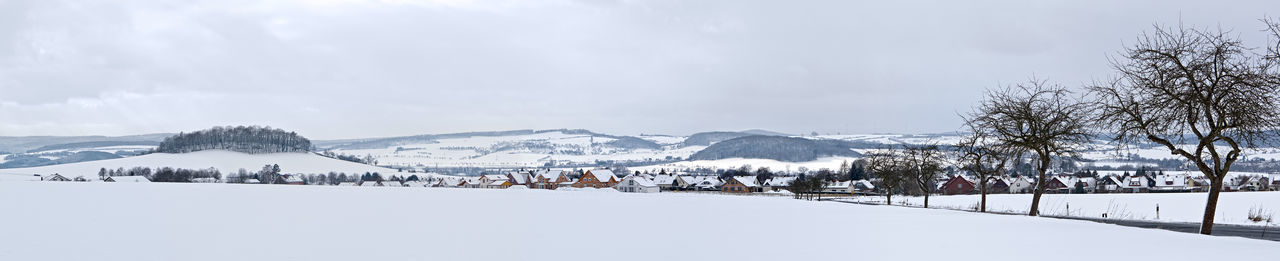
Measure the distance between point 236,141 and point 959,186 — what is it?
147178 millimetres

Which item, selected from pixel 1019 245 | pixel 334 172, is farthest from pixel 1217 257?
pixel 334 172

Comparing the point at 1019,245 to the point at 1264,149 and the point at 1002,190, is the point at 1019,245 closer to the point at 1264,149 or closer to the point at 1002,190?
the point at 1264,149

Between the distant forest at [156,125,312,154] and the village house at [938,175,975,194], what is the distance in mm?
137416

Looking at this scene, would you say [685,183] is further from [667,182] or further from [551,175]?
[551,175]

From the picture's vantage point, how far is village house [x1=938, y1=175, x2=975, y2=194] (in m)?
126

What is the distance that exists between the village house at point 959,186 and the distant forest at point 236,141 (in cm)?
13742

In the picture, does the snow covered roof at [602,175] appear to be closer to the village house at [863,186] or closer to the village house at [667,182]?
the village house at [667,182]

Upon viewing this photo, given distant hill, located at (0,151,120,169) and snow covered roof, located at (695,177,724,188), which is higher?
distant hill, located at (0,151,120,169)

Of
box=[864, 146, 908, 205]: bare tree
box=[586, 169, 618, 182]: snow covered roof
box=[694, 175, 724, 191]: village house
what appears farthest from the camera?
box=[694, 175, 724, 191]: village house

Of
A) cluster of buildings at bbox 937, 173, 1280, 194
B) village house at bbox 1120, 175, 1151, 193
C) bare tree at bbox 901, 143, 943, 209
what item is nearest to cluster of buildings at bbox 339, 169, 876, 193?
cluster of buildings at bbox 937, 173, 1280, 194

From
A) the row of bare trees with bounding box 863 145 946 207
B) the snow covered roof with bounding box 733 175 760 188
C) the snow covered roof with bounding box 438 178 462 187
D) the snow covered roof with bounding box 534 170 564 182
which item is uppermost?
the row of bare trees with bounding box 863 145 946 207

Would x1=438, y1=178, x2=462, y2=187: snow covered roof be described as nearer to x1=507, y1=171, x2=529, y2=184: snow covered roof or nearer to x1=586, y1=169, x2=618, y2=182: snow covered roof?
x1=507, y1=171, x2=529, y2=184: snow covered roof

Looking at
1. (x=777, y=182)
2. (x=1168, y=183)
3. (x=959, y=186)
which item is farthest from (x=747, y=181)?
(x=1168, y=183)

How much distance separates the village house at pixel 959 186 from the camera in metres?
126
